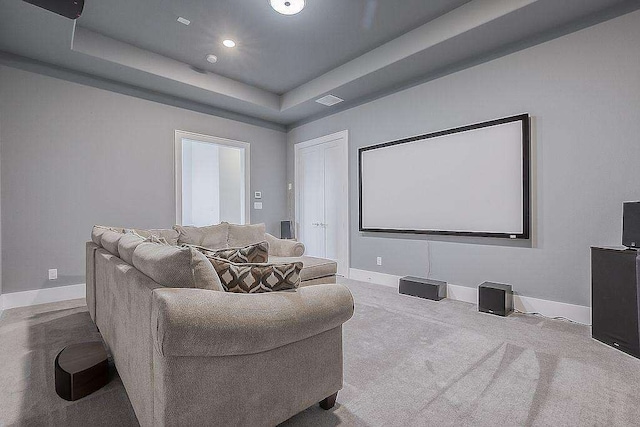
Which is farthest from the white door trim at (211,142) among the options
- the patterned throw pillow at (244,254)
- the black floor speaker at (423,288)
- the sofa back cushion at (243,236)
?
the patterned throw pillow at (244,254)

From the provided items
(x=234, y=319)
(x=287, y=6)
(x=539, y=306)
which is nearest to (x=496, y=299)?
(x=539, y=306)

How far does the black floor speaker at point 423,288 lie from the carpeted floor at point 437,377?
2.01 feet

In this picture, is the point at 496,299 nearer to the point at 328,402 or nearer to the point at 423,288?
the point at 423,288

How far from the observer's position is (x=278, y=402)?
4.42ft

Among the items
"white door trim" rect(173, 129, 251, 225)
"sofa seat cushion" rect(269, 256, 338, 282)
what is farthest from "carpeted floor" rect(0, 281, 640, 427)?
"white door trim" rect(173, 129, 251, 225)

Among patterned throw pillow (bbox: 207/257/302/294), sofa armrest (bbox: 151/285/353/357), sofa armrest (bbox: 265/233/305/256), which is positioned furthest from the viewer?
sofa armrest (bbox: 265/233/305/256)

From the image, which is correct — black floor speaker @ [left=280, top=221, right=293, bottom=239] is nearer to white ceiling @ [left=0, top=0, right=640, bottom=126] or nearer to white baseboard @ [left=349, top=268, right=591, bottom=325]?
white ceiling @ [left=0, top=0, right=640, bottom=126]

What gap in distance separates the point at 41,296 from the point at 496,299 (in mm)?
4968

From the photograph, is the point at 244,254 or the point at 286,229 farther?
the point at 286,229

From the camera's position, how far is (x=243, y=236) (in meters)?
4.16

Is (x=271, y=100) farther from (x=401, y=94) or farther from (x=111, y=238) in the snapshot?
(x=111, y=238)

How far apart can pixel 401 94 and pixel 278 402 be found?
4026 millimetres

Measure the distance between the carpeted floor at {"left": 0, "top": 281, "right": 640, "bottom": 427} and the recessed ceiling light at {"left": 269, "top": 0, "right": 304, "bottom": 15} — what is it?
2946 mm

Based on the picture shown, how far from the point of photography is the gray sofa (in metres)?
1.08
